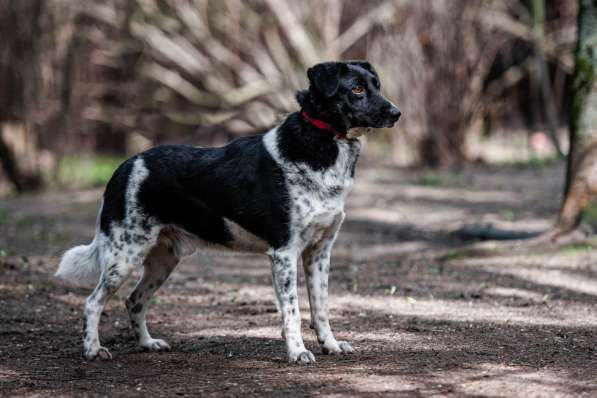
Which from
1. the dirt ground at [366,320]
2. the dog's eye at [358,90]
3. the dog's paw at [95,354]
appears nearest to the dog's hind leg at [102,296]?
the dog's paw at [95,354]

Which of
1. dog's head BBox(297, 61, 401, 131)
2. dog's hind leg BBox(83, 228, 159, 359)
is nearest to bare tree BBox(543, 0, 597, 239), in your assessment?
dog's head BBox(297, 61, 401, 131)

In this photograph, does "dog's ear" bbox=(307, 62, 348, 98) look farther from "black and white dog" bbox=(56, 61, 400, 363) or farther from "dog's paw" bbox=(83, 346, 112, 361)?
"dog's paw" bbox=(83, 346, 112, 361)

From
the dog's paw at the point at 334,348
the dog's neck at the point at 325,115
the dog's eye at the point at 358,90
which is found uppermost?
the dog's eye at the point at 358,90

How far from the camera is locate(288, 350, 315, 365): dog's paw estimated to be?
15.8 ft

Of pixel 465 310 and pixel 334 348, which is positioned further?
pixel 465 310

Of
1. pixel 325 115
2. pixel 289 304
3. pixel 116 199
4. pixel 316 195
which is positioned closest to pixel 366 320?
pixel 289 304

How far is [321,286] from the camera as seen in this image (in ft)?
17.2

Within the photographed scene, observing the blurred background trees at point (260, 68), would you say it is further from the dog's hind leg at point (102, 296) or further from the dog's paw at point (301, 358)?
the dog's paw at point (301, 358)

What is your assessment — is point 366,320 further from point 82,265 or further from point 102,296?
point 82,265

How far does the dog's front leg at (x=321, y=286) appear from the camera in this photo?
5125 millimetres

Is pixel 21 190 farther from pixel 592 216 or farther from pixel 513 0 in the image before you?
pixel 592 216

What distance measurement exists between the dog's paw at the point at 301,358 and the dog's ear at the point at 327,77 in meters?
1.40

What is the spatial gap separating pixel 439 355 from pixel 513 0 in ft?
38.0

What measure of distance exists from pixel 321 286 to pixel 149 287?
1.14 m
